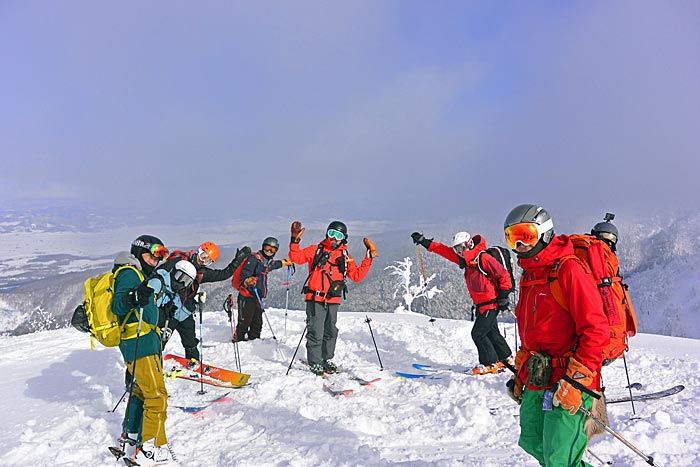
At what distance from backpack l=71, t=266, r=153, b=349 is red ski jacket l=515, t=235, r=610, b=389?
12.9 ft

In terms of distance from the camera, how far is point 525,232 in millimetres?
3252

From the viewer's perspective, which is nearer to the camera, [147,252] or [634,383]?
[147,252]

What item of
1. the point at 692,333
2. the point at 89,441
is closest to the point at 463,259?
the point at 89,441

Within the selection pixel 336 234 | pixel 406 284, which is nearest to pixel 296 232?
Answer: pixel 336 234

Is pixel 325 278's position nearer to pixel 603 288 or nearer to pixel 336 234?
pixel 336 234

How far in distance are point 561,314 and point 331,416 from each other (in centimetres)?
380

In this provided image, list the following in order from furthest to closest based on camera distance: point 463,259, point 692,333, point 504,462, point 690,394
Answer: point 692,333 → point 463,259 → point 690,394 → point 504,462

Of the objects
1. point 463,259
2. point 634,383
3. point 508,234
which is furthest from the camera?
point 463,259

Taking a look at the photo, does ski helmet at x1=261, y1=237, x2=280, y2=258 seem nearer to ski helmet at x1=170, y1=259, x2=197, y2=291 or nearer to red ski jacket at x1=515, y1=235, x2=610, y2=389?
ski helmet at x1=170, y1=259, x2=197, y2=291

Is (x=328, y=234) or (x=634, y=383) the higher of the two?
(x=328, y=234)

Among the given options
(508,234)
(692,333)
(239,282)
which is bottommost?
(692,333)

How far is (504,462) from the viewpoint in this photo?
4.39 metres

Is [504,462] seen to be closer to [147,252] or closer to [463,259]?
[463,259]

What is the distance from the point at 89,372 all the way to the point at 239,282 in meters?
3.64
